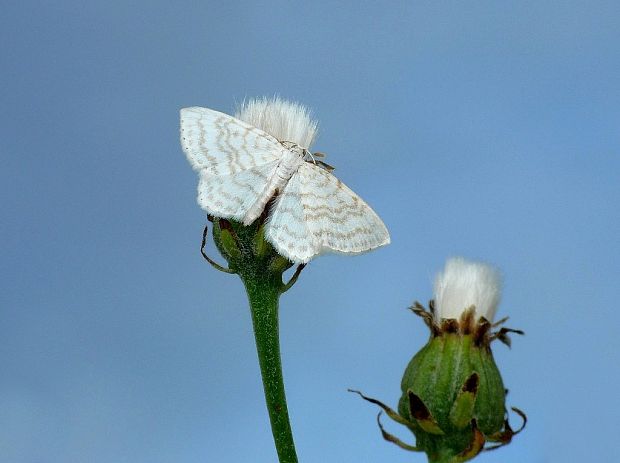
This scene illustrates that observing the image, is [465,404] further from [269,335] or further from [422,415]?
[269,335]

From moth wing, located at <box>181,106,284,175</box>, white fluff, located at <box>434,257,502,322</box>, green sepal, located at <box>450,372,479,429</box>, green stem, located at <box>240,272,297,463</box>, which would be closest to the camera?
green sepal, located at <box>450,372,479,429</box>

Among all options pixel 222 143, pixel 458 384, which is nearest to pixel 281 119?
pixel 222 143

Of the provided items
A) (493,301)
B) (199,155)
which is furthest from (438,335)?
(199,155)

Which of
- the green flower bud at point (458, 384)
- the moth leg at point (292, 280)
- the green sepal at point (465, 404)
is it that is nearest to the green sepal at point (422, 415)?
the green flower bud at point (458, 384)

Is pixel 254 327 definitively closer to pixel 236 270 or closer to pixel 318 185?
pixel 236 270

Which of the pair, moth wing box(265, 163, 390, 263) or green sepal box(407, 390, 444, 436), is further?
moth wing box(265, 163, 390, 263)

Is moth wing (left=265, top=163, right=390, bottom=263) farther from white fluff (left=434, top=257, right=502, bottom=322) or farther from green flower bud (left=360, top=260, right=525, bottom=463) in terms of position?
green flower bud (left=360, top=260, right=525, bottom=463)

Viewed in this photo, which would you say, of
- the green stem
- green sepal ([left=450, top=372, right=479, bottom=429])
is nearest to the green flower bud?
green sepal ([left=450, top=372, right=479, bottom=429])
